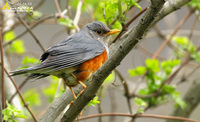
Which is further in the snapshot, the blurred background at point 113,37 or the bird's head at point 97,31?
the bird's head at point 97,31

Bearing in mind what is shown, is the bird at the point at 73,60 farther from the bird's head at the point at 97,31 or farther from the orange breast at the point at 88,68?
the bird's head at the point at 97,31

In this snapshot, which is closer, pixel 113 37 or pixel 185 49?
pixel 113 37

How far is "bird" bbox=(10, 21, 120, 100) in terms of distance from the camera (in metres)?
3.14

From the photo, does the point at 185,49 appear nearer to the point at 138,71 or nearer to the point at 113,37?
the point at 138,71

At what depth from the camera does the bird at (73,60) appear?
3.14 metres

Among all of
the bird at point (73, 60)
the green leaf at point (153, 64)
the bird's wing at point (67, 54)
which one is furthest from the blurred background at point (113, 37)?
the bird's wing at point (67, 54)

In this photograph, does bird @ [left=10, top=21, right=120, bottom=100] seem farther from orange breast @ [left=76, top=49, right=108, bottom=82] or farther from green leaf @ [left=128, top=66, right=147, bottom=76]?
green leaf @ [left=128, top=66, right=147, bottom=76]

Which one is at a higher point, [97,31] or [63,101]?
[97,31]

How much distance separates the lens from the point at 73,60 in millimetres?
3301

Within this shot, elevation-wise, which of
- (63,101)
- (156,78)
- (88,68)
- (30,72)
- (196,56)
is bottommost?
(196,56)

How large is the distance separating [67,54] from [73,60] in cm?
12

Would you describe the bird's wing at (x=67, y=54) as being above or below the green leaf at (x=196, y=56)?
above

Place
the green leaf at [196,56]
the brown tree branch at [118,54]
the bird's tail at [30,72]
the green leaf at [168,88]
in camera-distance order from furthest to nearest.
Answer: the green leaf at [196,56]
the green leaf at [168,88]
the bird's tail at [30,72]
the brown tree branch at [118,54]

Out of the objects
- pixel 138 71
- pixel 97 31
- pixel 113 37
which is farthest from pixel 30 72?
pixel 113 37
